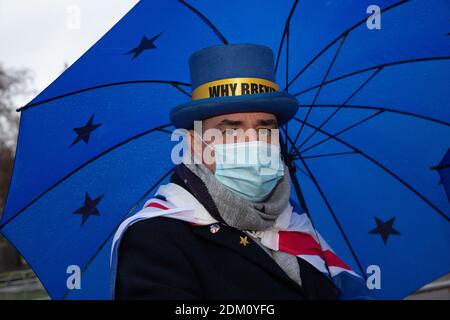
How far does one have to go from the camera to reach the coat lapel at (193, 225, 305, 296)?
7.43 feet

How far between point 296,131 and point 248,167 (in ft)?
2.93

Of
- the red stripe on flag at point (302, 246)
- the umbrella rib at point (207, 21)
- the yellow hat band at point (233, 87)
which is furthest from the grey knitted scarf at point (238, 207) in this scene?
the umbrella rib at point (207, 21)

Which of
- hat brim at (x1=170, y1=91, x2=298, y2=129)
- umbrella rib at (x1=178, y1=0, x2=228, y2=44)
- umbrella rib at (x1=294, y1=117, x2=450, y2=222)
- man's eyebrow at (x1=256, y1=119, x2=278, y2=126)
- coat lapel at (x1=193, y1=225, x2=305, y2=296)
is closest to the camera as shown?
coat lapel at (x1=193, y1=225, x2=305, y2=296)

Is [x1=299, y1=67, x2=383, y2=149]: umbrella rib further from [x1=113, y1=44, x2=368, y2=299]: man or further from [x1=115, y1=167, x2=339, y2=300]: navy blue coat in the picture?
[x1=115, y1=167, x2=339, y2=300]: navy blue coat

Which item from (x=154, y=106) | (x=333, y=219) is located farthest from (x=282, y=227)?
(x=154, y=106)

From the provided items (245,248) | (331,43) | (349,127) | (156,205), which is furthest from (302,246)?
(331,43)

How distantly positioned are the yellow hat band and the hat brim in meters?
0.10

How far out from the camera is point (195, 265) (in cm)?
216

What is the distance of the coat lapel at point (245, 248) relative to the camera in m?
2.26

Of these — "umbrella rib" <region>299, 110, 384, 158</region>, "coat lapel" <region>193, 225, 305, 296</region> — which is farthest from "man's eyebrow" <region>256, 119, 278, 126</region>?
"umbrella rib" <region>299, 110, 384, 158</region>

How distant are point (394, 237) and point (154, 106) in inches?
67.1

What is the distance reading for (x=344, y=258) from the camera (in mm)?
3393

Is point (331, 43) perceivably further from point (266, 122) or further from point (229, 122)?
point (229, 122)

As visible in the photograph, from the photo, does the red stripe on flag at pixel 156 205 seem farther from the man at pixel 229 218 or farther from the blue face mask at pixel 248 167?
the blue face mask at pixel 248 167
